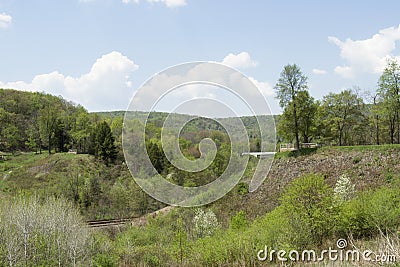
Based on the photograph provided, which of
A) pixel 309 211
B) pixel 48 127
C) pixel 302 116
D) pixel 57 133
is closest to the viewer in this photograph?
pixel 309 211

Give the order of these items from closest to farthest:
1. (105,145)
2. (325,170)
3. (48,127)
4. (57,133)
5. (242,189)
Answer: (325,170) → (242,189) → (105,145) → (48,127) → (57,133)

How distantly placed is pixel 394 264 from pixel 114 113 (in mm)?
137352

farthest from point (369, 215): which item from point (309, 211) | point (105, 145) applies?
point (105, 145)

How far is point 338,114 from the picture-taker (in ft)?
132

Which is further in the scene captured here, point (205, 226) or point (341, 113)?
point (341, 113)

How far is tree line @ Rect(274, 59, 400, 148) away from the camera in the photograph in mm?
32094

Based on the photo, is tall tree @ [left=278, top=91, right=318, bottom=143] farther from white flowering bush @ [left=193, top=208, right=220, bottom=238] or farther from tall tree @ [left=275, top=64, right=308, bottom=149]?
white flowering bush @ [left=193, top=208, right=220, bottom=238]

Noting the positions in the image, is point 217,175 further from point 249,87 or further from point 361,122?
point 361,122

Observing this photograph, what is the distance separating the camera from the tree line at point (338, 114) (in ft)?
105

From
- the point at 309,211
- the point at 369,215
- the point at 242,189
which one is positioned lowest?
the point at 242,189

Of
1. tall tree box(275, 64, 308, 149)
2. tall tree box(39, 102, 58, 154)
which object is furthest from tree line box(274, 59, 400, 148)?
tall tree box(39, 102, 58, 154)

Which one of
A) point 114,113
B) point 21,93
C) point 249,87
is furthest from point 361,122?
point 114,113

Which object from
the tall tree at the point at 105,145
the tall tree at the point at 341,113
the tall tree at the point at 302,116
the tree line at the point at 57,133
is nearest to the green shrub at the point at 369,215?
the tall tree at the point at 302,116

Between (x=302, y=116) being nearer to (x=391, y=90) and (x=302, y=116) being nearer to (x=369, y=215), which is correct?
(x=391, y=90)
